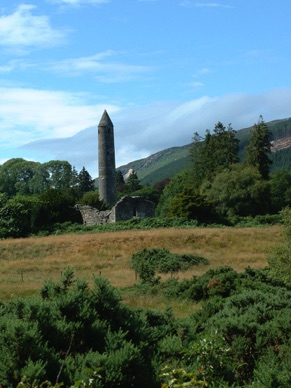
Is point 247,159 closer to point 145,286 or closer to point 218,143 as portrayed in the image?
point 218,143

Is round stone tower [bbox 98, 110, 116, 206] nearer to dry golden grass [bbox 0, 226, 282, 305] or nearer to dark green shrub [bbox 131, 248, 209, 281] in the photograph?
dry golden grass [bbox 0, 226, 282, 305]

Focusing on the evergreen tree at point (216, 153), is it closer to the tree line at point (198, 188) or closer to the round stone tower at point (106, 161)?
the tree line at point (198, 188)

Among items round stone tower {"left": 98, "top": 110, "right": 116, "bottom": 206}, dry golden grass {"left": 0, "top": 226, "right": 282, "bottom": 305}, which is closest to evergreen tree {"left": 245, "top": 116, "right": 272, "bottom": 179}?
round stone tower {"left": 98, "top": 110, "right": 116, "bottom": 206}

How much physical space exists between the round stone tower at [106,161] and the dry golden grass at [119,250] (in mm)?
32915

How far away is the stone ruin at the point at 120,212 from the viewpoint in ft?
181

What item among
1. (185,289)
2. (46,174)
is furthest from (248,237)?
(46,174)

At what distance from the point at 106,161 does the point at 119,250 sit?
1512 inches

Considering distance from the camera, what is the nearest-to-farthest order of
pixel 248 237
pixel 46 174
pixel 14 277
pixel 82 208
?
1. pixel 14 277
2. pixel 248 237
3. pixel 82 208
4. pixel 46 174

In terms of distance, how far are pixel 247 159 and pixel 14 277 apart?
47.5 meters

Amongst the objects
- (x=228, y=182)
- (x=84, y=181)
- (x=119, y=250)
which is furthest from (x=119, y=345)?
(x=84, y=181)

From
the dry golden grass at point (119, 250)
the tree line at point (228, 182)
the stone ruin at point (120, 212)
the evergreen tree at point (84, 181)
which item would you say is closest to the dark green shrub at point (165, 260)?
the dry golden grass at point (119, 250)

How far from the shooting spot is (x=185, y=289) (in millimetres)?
17719

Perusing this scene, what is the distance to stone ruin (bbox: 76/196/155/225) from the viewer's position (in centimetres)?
5522

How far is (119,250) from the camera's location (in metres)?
33.8
